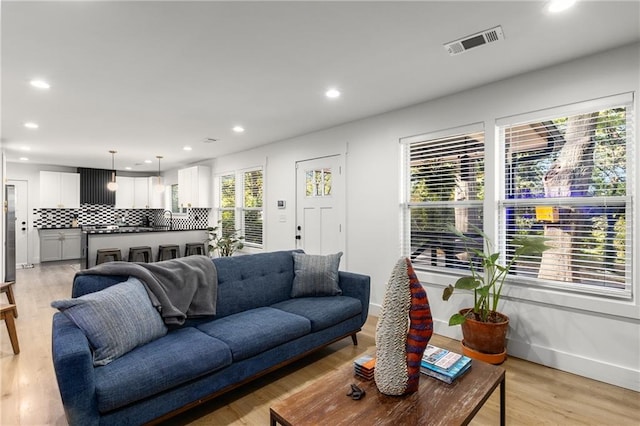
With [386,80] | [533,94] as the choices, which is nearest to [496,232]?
[533,94]

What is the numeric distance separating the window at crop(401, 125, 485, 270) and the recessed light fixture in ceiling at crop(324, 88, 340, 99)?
1.01 m

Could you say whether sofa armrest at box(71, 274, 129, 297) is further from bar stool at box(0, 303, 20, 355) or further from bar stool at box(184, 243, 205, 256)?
bar stool at box(184, 243, 205, 256)

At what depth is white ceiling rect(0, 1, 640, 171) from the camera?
2.01 m

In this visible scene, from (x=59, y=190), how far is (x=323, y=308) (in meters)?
8.41

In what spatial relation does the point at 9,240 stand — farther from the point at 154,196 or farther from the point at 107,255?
the point at 154,196

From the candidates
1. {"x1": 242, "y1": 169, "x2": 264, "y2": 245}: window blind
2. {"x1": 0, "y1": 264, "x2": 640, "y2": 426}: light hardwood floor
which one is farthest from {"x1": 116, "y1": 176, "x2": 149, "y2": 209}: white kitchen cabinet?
{"x1": 0, "y1": 264, "x2": 640, "y2": 426}: light hardwood floor

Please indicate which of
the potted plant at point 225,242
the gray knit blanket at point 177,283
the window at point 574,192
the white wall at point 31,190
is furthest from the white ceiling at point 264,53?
the white wall at point 31,190

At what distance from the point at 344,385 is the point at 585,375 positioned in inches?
90.5

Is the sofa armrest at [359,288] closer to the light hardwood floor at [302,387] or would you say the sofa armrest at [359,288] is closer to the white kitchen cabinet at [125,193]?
the light hardwood floor at [302,387]

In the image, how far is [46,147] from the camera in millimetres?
5840

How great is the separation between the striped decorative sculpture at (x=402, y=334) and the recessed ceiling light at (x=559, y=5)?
1.83 metres

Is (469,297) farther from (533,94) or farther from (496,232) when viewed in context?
(533,94)

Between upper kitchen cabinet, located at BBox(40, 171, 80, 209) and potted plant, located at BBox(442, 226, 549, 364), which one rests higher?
upper kitchen cabinet, located at BBox(40, 171, 80, 209)

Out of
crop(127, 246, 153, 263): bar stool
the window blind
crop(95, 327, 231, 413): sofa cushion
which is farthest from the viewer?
the window blind
